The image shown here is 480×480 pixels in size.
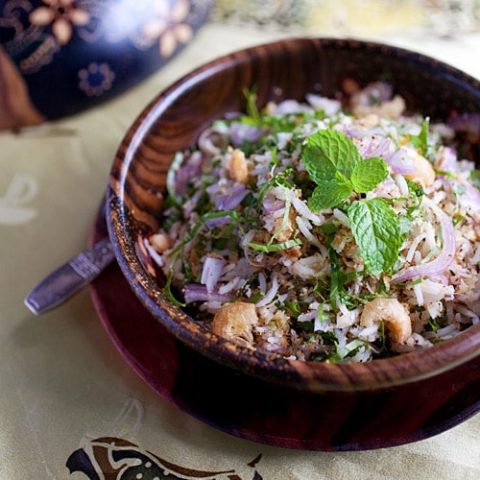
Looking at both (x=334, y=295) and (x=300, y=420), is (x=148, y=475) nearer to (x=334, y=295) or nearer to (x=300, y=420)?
(x=300, y=420)

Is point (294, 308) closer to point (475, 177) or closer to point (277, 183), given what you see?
point (277, 183)

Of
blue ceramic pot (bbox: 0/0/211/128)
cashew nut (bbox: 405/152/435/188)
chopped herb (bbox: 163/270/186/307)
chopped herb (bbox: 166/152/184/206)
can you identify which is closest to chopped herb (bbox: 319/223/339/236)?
cashew nut (bbox: 405/152/435/188)

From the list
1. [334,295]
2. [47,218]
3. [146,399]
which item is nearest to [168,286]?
[146,399]

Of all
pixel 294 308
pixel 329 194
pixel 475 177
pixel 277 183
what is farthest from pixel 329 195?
pixel 475 177

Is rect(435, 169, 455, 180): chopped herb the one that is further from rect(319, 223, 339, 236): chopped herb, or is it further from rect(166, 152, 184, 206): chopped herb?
rect(166, 152, 184, 206): chopped herb

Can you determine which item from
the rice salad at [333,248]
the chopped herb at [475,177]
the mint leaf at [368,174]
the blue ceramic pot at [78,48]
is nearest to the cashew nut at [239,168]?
the rice salad at [333,248]

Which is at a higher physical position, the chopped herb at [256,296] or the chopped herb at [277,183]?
the chopped herb at [277,183]

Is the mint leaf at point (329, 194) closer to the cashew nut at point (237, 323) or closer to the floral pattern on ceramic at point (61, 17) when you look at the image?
the cashew nut at point (237, 323)
